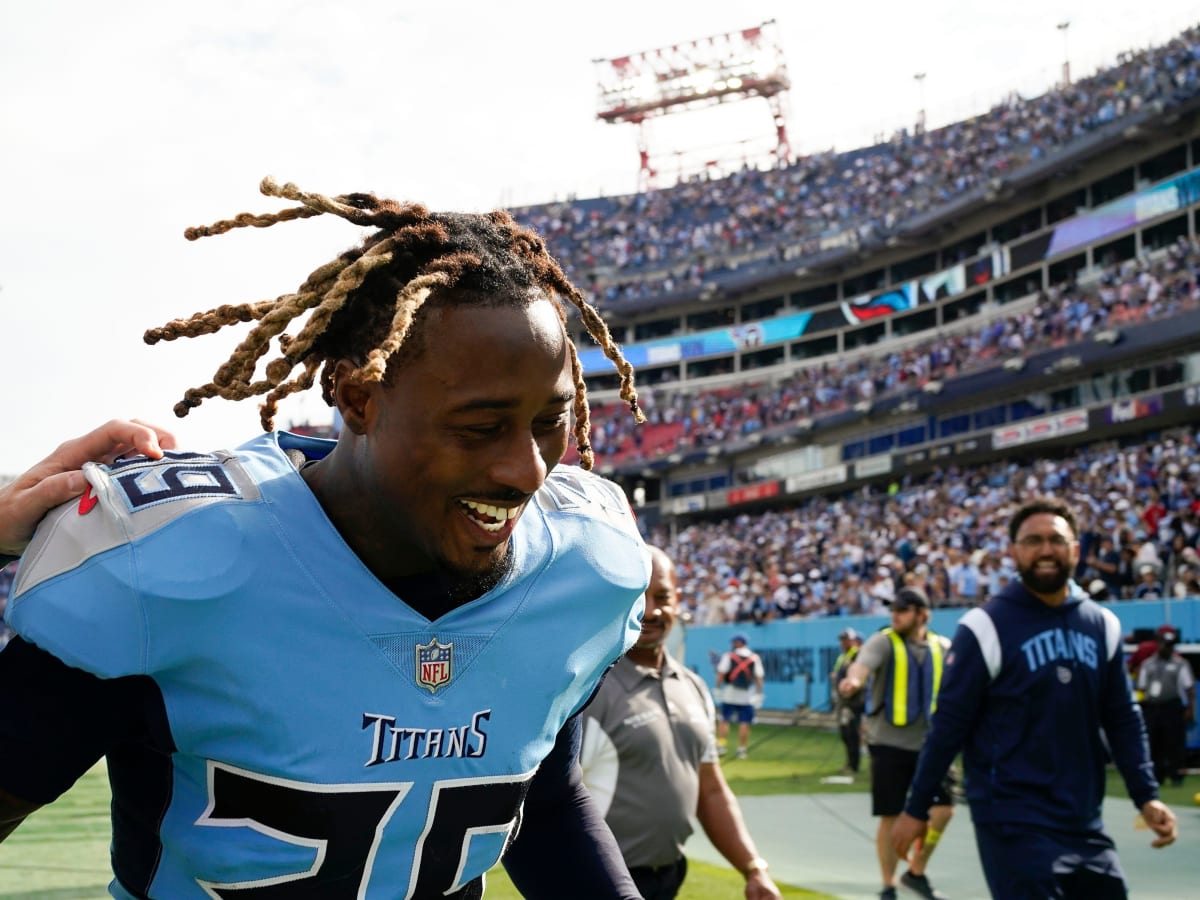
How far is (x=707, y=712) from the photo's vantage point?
5.08 m

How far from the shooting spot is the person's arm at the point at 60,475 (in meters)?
1.86

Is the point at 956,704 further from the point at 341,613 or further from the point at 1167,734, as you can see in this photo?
the point at 1167,734

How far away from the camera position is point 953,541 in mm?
23781

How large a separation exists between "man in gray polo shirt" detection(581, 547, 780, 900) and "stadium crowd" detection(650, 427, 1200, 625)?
9.38m

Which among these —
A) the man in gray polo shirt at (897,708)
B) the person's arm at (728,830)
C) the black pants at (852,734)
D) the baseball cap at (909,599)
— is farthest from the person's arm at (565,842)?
the black pants at (852,734)

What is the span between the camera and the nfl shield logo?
194cm

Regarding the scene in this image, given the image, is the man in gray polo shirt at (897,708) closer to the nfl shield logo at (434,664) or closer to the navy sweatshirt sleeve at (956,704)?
the navy sweatshirt sleeve at (956,704)

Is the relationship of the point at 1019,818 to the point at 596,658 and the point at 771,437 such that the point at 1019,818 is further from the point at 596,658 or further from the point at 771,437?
the point at 771,437

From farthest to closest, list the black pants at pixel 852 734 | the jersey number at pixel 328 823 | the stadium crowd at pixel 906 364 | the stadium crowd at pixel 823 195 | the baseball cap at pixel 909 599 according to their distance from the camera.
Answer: the stadium crowd at pixel 823 195, the stadium crowd at pixel 906 364, the black pants at pixel 852 734, the baseball cap at pixel 909 599, the jersey number at pixel 328 823

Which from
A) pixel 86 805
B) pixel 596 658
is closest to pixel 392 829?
pixel 596 658

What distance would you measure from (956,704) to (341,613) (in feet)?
12.6

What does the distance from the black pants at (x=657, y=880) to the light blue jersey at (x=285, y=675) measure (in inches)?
107

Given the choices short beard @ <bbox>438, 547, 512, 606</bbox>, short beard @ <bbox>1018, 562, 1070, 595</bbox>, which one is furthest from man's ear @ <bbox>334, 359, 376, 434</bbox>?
short beard @ <bbox>1018, 562, 1070, 595</bbox>

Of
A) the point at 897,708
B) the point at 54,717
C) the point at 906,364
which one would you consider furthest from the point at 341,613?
the point at 906,364
